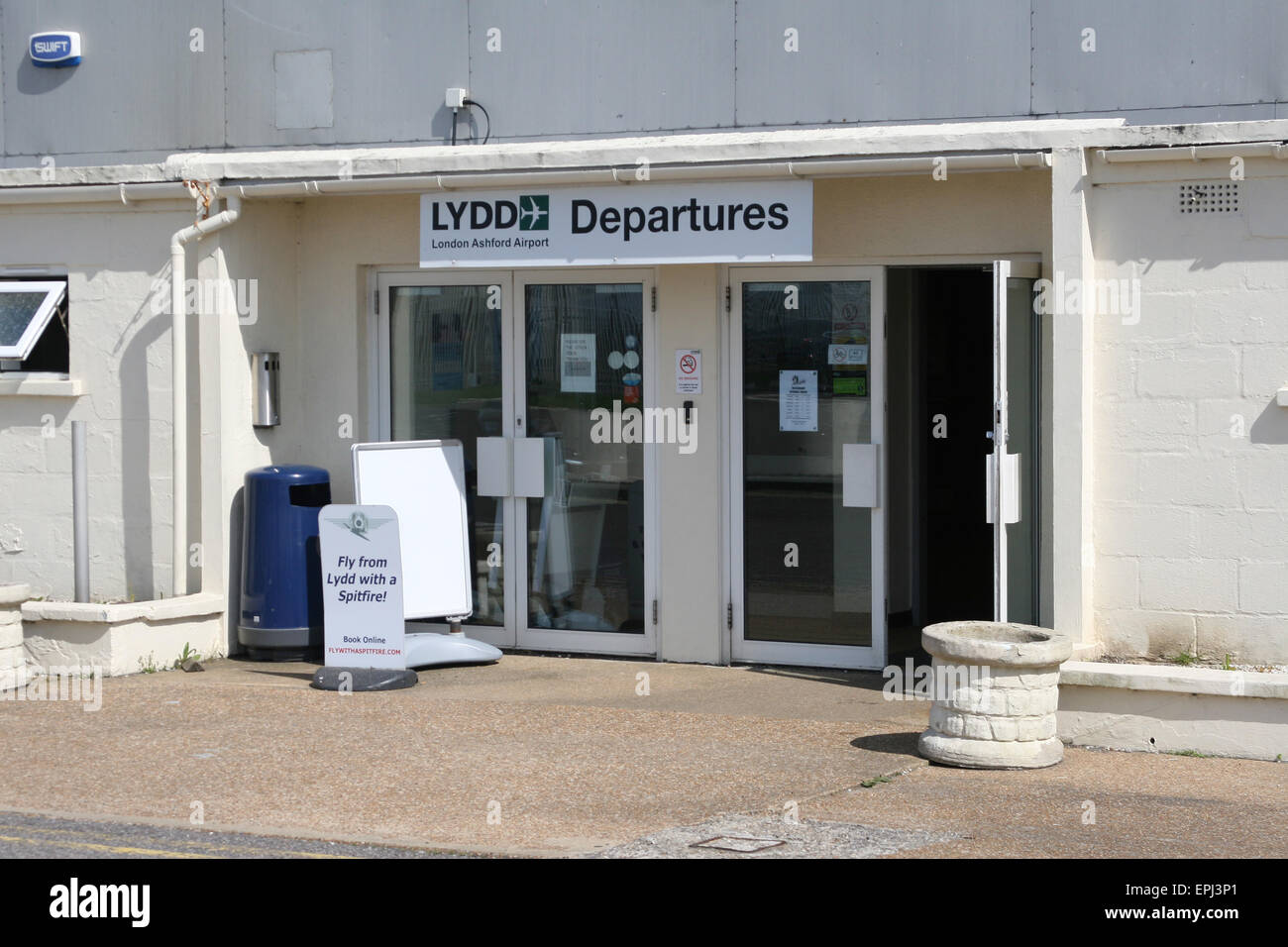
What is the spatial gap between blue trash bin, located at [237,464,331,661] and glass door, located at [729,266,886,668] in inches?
106

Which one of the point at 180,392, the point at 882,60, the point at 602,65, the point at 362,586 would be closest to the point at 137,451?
the point at 180,392

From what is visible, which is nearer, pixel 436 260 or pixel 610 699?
pixel 610 699

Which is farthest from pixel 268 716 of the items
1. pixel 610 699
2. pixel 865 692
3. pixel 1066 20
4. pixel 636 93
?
pixel 1066 20

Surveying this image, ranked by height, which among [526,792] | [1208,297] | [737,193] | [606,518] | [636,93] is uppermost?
[636,93]

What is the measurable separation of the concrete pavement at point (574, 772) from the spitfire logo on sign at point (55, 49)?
16.3 feet

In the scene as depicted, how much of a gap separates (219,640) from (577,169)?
12.6 ft

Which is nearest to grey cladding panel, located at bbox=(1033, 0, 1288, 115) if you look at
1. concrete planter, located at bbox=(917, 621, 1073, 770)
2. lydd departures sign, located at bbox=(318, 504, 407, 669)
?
Answer: concrete planter, located at bbox=(917, 621, 1073, 770)

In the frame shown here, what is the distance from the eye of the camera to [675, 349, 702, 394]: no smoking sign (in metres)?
10.3

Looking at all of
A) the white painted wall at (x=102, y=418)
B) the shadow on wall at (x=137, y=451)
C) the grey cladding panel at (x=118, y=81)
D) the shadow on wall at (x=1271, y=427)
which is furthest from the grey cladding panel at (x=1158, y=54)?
the shadow on wall at (x=137, y=451)

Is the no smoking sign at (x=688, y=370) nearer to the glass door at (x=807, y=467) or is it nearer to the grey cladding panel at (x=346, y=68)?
the glass door at (x=807, y=467)

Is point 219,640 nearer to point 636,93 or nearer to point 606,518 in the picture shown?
point 606,518

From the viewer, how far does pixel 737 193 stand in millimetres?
9641

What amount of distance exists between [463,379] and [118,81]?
3590 millimetres

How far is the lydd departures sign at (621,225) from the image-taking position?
959cm
